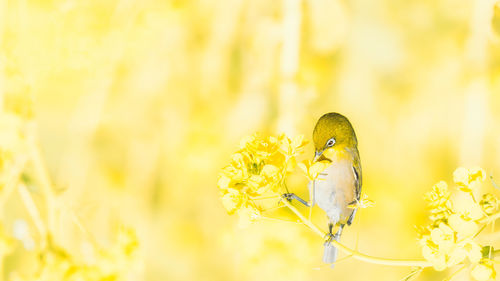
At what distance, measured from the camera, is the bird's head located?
0.18 metres

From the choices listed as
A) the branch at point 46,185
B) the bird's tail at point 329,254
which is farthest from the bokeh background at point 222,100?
the bird's tail at point 329,254

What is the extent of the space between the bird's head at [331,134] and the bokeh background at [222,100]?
7.2 inches

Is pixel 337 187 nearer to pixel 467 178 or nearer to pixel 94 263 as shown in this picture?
pixel 467 178

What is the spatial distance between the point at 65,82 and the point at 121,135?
117 millimetres

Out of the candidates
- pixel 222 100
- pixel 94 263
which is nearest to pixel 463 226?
pixel 94 263

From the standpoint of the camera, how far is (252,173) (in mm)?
182

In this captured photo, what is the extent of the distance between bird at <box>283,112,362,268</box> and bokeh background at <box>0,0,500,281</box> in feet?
0.59

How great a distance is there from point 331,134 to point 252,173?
0.03 meters

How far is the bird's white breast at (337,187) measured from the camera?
19 cm

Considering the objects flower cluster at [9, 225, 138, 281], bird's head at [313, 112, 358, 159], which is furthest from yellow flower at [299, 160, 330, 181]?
flower cluster at [9, 225, 138, 281]

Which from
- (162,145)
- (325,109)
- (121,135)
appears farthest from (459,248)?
(121,135)

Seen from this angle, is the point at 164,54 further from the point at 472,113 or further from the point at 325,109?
the point at 472,113

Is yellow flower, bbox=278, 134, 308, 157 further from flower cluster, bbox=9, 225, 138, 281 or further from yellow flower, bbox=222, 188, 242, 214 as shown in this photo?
flower cluster, bbox=9, 225, 138, 281

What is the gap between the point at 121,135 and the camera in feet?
2.43
